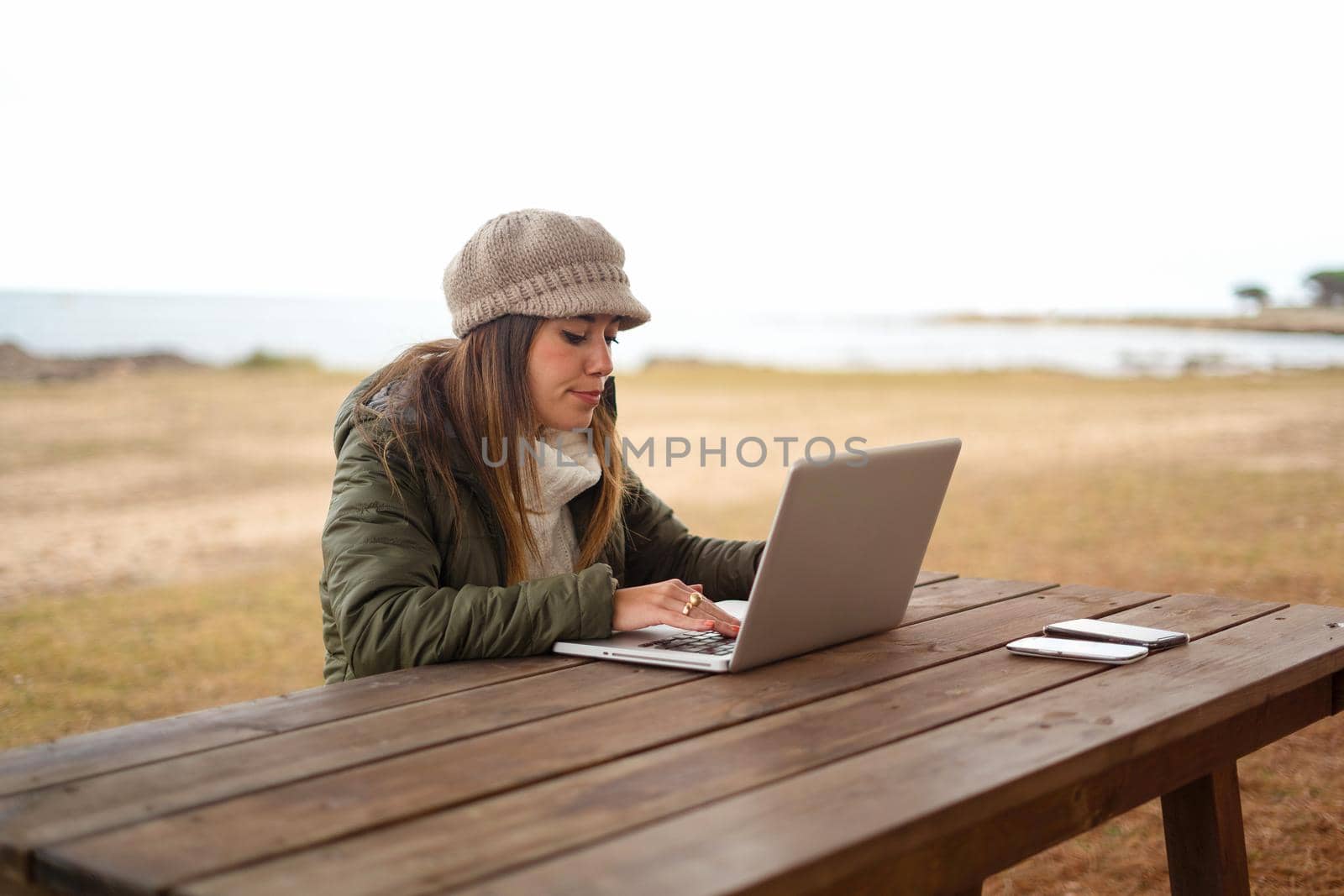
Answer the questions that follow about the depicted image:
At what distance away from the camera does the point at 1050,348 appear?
10.4 meters

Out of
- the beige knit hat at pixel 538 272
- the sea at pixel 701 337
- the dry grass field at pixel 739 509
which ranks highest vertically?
the sea at pixel 701 337

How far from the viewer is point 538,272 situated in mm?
2045

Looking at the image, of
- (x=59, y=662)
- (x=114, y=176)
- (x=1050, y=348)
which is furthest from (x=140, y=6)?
(x=1050, y=348)

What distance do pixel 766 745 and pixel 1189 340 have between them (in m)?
8.90

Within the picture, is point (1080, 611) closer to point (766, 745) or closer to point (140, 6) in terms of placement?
point (766, 745)

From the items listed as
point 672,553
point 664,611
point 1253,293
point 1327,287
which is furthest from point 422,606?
point 1253,293

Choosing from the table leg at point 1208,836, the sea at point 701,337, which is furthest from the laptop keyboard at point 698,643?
the sea at point 701,337

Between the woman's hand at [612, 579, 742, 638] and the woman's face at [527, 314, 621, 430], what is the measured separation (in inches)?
Answer: 16.3

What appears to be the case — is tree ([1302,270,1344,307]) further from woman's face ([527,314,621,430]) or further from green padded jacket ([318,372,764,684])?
green padded jacket ([318,372,764,684])

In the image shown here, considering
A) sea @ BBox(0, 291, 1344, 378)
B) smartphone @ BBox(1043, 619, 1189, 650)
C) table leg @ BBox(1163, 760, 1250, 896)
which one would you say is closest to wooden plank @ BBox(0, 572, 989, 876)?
smartphone @ BBox(1043, 619, 1189, 650)

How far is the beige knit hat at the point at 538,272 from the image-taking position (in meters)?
2.04

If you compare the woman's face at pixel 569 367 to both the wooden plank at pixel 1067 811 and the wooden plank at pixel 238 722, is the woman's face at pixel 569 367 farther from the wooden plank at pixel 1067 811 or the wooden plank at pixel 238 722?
the wooden plank at pixel 1067 811

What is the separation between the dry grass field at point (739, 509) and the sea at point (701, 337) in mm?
218

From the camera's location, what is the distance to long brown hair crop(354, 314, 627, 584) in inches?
78.0
